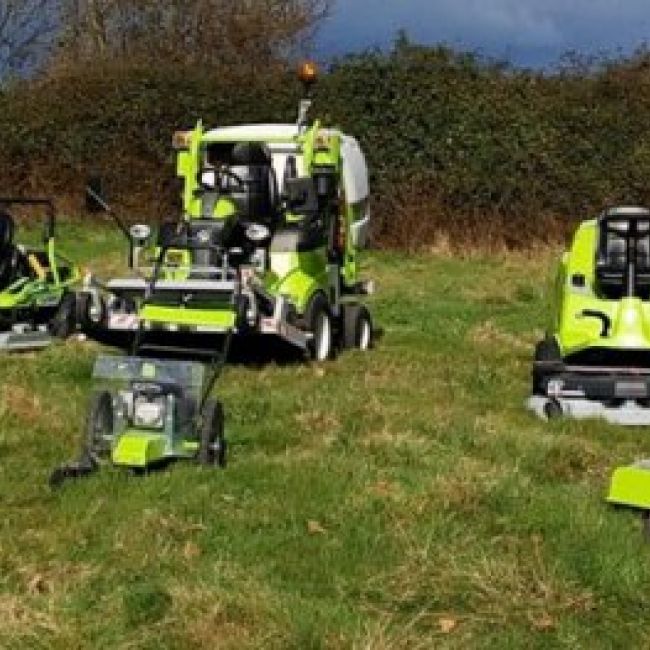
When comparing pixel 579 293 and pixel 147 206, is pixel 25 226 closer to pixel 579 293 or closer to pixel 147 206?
pixel 147 206

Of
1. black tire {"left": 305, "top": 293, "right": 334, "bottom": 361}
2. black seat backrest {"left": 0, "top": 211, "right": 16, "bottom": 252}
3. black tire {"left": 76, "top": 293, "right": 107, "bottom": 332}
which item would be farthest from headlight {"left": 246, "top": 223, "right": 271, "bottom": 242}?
black seat backrest {"left": 0, "top": 211, "right": 16, "bottom": 252}

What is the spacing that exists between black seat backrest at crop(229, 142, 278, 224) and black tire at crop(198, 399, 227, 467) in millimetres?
4546

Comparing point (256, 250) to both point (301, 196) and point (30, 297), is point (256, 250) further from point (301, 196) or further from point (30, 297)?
point (30, 297)

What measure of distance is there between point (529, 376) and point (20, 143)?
14405mm

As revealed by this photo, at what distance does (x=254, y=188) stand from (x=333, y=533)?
6025mm

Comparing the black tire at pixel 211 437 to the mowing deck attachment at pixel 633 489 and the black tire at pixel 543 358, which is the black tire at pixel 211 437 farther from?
the black tire at pixel 543 358

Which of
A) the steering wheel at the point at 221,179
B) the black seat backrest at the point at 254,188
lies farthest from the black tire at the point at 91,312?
the steering wheel at the point at 221,179

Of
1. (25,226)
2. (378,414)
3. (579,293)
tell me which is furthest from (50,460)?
(25,226)

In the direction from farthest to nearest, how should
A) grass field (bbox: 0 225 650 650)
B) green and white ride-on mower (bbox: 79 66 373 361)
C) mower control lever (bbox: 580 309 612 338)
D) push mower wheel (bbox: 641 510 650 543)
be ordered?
green and white ride-on mower (bbox: 79 66 373 361) < mower control lever (bbox: 580 309 612 338) < push mower wheel (bbox: 641 510 650 543) < grass field (bbox: 0 225 650 650)

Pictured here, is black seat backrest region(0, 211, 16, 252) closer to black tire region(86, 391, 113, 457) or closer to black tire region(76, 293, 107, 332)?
black tire region(76, 293, 107, 332)

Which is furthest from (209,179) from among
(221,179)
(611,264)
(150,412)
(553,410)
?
(150,412)

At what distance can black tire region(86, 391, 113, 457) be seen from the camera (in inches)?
287

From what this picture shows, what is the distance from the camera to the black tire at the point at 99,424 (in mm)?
7293

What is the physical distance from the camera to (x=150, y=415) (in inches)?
287
